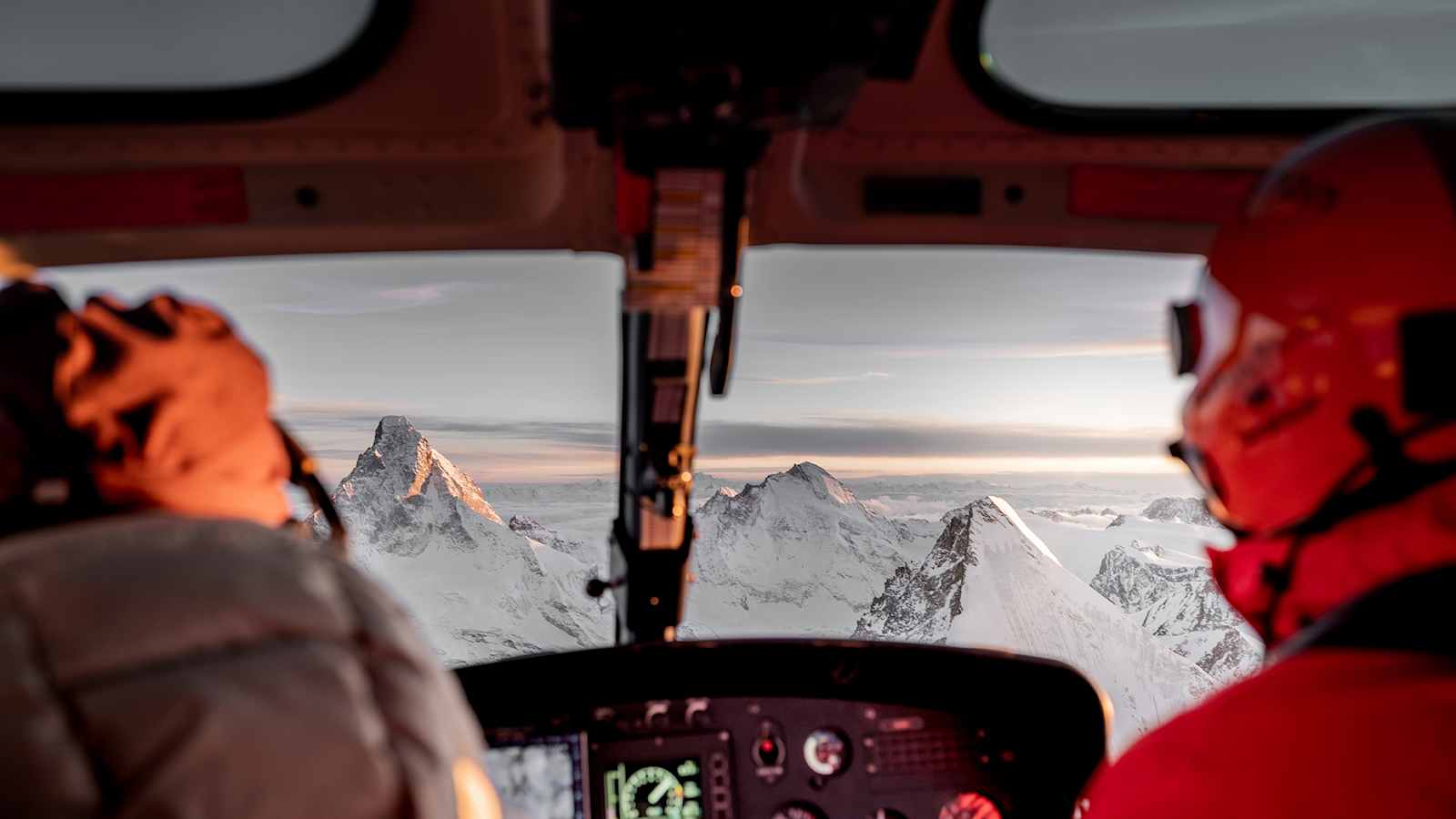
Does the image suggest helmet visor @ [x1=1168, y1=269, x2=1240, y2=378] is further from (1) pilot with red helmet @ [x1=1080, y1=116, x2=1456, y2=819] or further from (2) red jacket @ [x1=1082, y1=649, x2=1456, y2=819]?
(2) red jacket @ [x1=1082, y1=649, x2=1456, y2=819]

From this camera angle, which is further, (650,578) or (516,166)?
(650,578)

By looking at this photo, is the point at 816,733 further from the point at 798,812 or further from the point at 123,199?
the point at 123,199

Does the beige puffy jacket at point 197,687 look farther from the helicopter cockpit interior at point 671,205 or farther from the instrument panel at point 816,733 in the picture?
the instrument panel at point 816,733

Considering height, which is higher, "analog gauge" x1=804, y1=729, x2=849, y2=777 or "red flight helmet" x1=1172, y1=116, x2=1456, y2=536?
"red flight helmet" x1=1172, y1=116, x2=1456, y2=536

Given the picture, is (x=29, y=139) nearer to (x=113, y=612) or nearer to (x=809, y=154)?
(x=809, y=154)

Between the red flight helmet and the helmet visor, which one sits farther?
the helmet visor

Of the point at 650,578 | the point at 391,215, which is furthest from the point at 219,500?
the point at 650,578

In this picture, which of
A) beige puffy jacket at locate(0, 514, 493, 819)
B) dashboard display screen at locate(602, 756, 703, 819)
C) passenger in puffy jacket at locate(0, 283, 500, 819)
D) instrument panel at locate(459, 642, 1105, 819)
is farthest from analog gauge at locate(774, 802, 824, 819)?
beige puffy jacket at locate(0, 514, 493, 819)
